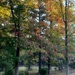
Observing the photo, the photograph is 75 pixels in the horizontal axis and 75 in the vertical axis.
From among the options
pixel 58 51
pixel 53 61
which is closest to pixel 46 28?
pixel 58 51

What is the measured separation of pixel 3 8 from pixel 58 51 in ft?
24.2

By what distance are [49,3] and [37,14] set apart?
3205 millimetres

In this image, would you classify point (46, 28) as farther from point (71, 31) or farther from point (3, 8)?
A: point (3, 8)

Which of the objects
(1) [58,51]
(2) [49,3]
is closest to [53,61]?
(1) [58,51]

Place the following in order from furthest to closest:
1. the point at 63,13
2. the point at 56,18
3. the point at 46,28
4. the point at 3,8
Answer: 1. the point at 46,28
2. the point at 56,18
3. the point at 63,13
4. the point at 3,8

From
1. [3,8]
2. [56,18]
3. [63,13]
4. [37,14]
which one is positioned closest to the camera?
[3,8]

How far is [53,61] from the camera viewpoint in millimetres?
18031

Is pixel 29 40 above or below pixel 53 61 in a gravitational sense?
above

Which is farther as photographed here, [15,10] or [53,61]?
[53,61]

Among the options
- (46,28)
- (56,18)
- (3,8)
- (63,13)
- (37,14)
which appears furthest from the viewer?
(37,14)

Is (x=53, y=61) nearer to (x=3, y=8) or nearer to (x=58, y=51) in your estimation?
(x=58, y=51)

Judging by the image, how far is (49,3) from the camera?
14672 millimetres

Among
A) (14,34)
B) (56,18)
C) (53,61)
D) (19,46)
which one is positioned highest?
(56,18)

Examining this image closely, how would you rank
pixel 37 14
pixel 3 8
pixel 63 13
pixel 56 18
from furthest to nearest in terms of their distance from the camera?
pixel 37 14 < pixel 56 18 < pixel 63 13 < pixel 3 8
